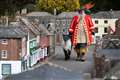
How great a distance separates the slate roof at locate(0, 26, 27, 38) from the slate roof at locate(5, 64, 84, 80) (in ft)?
168

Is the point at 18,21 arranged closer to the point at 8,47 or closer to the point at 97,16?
the point at 8,47

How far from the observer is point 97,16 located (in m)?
75.3

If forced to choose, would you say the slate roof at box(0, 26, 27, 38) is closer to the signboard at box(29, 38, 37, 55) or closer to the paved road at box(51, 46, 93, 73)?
the signboard at box(29, 38, 37, 55)

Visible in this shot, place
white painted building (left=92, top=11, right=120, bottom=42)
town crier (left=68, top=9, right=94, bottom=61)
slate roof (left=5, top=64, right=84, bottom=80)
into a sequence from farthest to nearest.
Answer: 1. white painted building (left=92, top=11, right=120, bottom=42)
2. town crier (left=68, top=9, right=94, bottom=61)
3. slate roof (left=5, top=64, right=84, bottom=80)

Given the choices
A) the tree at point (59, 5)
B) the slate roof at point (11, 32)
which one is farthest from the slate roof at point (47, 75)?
the tree at point (59, 5)

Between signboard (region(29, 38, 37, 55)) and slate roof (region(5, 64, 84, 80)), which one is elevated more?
slate roof (region(5, 64, 84, 80))

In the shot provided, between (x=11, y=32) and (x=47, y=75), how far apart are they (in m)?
52.4

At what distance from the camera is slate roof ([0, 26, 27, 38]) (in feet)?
190

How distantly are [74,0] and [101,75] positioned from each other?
83.4 metres

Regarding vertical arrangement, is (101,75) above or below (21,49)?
above

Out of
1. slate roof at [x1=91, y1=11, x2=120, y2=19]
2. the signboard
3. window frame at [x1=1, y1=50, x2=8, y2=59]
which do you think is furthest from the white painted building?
window frame at [x1=1, y1=50, x2=8, y2=59]

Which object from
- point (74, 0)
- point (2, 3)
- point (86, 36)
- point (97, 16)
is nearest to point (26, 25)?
point (97, 16)

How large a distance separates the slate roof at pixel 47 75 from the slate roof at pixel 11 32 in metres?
51.1

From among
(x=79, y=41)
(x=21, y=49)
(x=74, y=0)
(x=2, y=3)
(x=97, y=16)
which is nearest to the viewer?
(x=79, y=41)
